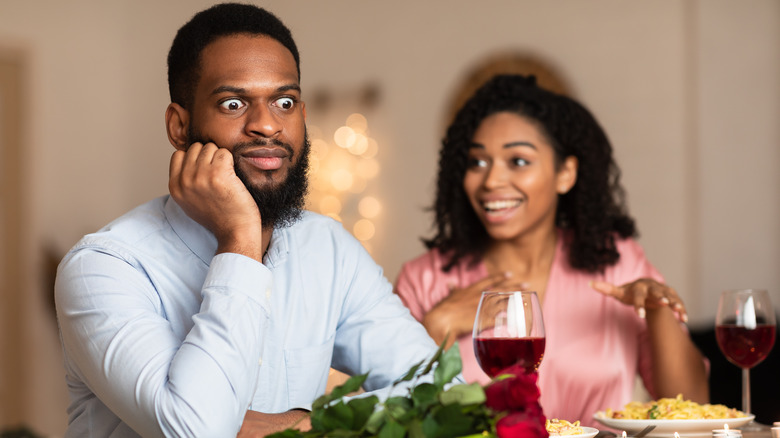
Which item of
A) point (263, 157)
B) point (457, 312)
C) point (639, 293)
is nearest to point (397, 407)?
point (263, 157)

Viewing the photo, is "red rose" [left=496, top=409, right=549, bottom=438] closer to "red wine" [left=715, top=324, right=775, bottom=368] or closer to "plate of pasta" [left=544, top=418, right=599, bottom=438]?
"plate of pasta" [left=544, top=418, right=599, bottom=438]

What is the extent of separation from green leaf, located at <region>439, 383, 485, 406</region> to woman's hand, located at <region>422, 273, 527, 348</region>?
1420 millimetres

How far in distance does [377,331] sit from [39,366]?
176 inches

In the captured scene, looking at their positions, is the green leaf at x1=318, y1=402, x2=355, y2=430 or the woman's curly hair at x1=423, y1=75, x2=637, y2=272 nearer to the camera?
the green leaf at x1=318, y1=402, x2=355, y2=430

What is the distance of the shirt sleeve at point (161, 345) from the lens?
121cm

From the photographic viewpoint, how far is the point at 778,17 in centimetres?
455

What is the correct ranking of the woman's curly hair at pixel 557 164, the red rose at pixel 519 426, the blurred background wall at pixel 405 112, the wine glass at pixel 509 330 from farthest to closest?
the blurred background wall at pixel 405 112 < the woman's curly hair at pixel 557 164 < the wine glass at pixel 509 330 < the red rose at pixel 519 426

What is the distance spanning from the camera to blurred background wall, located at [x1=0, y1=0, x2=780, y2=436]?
4648mm

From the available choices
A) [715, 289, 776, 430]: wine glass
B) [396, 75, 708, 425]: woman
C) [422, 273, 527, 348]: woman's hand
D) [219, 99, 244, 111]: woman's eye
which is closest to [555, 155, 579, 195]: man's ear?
[396, 75, 708, 425]: woman

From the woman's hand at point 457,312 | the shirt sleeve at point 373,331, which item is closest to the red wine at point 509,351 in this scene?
the shirt sleeve at point 373,331

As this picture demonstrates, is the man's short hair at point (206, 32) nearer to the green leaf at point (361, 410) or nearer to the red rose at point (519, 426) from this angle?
the green leaf at point (361, 410)

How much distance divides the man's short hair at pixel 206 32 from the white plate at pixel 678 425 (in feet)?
3.17

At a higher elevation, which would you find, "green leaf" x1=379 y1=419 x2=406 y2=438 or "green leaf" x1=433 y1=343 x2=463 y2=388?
"green leaf" x1=433 y1=343 x2=463 y2=388

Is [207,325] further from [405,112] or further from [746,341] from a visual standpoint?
[405,112]
